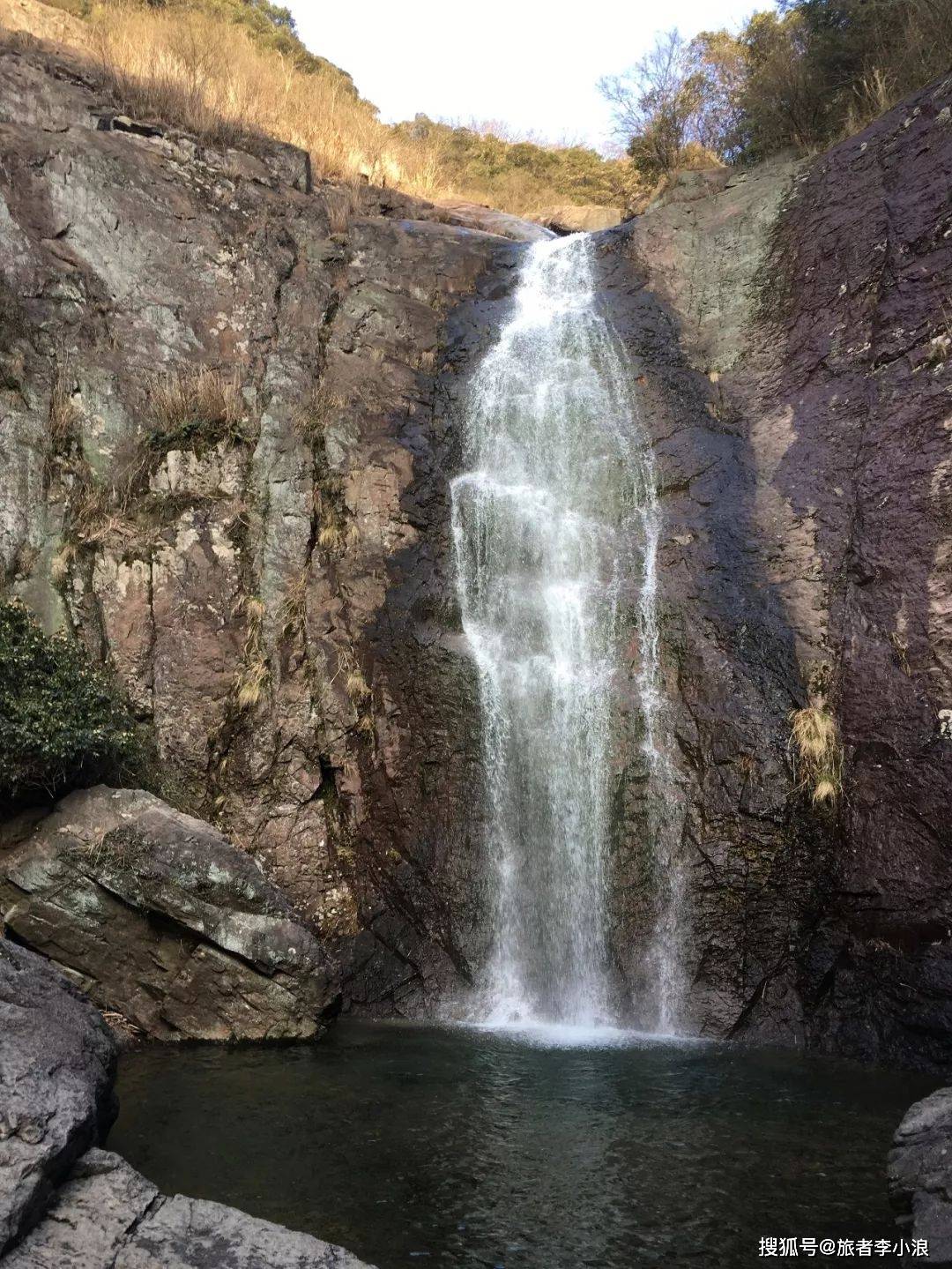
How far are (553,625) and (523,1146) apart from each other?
6095 mm

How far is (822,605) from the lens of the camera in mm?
9867

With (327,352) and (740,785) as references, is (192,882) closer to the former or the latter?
(740,785)

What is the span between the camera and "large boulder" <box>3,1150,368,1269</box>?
401 centimetres

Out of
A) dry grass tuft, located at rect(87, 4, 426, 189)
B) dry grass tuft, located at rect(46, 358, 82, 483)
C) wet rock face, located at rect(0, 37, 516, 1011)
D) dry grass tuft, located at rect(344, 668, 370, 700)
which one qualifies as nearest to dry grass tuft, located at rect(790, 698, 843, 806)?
wet rock face, located at rect(0, 37, 516, 1011)

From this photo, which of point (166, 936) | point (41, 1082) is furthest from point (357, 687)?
point (41, 1082)

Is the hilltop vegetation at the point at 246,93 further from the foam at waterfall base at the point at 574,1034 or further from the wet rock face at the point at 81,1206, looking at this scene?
the wet rock face at the point at 81,1206

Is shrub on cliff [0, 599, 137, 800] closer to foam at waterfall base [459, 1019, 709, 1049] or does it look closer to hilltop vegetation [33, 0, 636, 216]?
foam at waterfall base [459, 1019, 709, 1049]

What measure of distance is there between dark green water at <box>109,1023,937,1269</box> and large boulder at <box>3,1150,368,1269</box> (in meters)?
0.42

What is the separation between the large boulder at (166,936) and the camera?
314 inches

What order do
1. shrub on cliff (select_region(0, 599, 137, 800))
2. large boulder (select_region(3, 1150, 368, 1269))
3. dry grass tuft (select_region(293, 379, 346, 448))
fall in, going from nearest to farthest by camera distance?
large boulder (select_region(3, 1150, 368, 1269)) < shrub on cliff (select_region(0, 599, 137, 800)) < dry grass tuft (select_region(293, 379, 346, 448))

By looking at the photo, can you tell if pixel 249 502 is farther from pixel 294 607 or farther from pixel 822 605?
pixel 822 605

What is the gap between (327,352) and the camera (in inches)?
520

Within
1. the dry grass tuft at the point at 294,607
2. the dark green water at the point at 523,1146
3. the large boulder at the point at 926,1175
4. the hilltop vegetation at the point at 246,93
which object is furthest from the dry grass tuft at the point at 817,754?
the hilltop vegetation at the point at 246,93

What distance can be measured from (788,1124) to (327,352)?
10.9 metres
